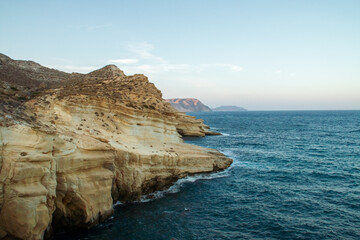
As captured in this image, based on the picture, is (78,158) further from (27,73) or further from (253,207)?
(27,73)

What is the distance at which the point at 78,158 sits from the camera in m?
20.0

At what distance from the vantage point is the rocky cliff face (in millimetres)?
15781

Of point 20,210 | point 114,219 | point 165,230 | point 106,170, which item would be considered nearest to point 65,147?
point 106,170

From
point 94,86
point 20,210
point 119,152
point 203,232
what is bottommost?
point 203,232

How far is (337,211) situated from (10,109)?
27.5 meters

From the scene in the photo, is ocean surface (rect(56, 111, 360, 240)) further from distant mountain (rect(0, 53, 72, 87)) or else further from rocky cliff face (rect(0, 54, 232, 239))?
distant mountain (rect(0, 53, 72, 87))

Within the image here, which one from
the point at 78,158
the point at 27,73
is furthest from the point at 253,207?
the point at 27,73

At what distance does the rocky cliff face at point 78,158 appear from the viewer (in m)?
15.8

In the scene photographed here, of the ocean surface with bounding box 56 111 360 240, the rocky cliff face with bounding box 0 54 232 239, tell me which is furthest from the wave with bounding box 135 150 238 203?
the rocky cliff face with bounding box 0 54 232 239

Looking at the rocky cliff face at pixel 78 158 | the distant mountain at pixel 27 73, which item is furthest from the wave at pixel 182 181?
the distant mountain at pixel 27 73

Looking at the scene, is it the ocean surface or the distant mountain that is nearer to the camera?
the ocean surface

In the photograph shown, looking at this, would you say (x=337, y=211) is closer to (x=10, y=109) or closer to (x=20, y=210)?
(x=20, y=210)

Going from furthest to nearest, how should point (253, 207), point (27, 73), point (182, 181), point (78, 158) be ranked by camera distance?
1. point (27, 73)
2. point (182, 181)
3. point (253, 207)
4. point (78, 158)

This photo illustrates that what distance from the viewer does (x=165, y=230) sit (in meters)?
20.8
